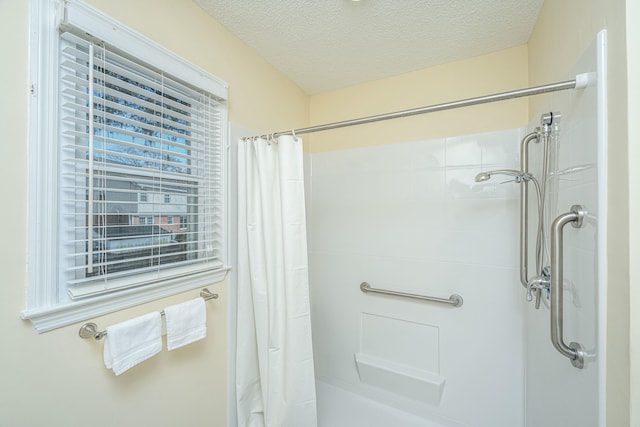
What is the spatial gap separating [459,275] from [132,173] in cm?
179

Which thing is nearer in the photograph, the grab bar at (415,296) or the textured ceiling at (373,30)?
the textured ceiling at (373,30)

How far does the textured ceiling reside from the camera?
1207 mm

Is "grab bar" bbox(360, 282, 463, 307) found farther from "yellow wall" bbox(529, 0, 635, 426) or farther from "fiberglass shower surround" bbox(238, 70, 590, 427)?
"yellow wall" bbox(529, 0, 635, 426)

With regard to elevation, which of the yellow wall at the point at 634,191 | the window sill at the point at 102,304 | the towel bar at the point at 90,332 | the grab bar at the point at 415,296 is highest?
the yellow wall at the point at 634,191

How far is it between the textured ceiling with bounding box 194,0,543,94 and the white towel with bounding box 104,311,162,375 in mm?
1436

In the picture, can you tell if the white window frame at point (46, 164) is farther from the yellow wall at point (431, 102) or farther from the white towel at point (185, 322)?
the yellow wall at point (431, 102)

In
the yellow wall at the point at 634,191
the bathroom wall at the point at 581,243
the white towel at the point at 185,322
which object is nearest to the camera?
the yellow wall at the point at 634,191

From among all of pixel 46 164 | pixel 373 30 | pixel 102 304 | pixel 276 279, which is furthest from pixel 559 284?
pixel 46 164

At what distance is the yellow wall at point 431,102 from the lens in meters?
1.49

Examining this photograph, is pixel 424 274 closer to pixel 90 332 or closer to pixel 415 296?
pixel 415 296

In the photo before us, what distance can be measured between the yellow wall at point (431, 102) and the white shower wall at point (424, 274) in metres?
0.07

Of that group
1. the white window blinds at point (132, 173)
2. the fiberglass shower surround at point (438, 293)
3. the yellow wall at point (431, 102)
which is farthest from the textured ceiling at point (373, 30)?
the fiberglass shower surround at point (438, 293)

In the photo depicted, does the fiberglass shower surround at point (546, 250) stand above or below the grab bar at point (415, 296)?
above

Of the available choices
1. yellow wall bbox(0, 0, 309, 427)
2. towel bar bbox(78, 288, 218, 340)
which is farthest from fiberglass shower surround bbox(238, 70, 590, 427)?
towel bar bbox(78, 288, 218, 340)
